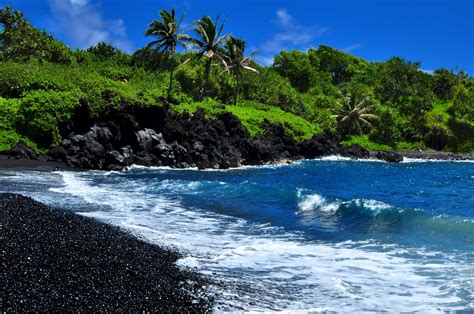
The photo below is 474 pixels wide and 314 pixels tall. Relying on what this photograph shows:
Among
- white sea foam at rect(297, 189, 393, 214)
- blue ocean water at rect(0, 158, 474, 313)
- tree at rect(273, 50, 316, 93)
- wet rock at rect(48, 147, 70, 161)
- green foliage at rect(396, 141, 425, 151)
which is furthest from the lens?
tree at rect(273, 50, 316, 93)

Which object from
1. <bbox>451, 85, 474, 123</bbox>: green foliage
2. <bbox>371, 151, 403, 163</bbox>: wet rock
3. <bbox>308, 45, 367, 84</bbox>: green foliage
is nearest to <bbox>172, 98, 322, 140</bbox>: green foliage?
<bbox>371, 151, 403, 163</bbox>: wet rock

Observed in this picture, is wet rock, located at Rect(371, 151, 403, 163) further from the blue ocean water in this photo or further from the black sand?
the black sand

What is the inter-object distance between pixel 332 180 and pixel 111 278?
2813cm

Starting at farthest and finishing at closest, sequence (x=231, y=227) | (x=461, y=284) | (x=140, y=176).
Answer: (x=140, y=176) < (x=231, y=227) < (x=461, y=284)

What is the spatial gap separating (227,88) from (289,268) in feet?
188

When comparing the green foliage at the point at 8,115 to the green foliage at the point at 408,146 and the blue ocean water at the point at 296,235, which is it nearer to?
the blue ocean water at the point at 296,235

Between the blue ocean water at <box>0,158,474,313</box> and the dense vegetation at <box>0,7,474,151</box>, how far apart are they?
972 cm

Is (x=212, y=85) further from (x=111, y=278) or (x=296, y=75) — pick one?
(x=111, y=278)

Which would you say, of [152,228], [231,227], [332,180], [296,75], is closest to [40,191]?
[152,228]

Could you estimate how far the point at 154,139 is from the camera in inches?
1459

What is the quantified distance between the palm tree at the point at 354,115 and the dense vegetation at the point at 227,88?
8.5 inches

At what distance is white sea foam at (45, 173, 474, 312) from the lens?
27.3 feet

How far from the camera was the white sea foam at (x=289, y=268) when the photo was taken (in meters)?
8.32

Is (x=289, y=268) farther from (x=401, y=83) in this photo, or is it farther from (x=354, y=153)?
(x=401, y=83)
